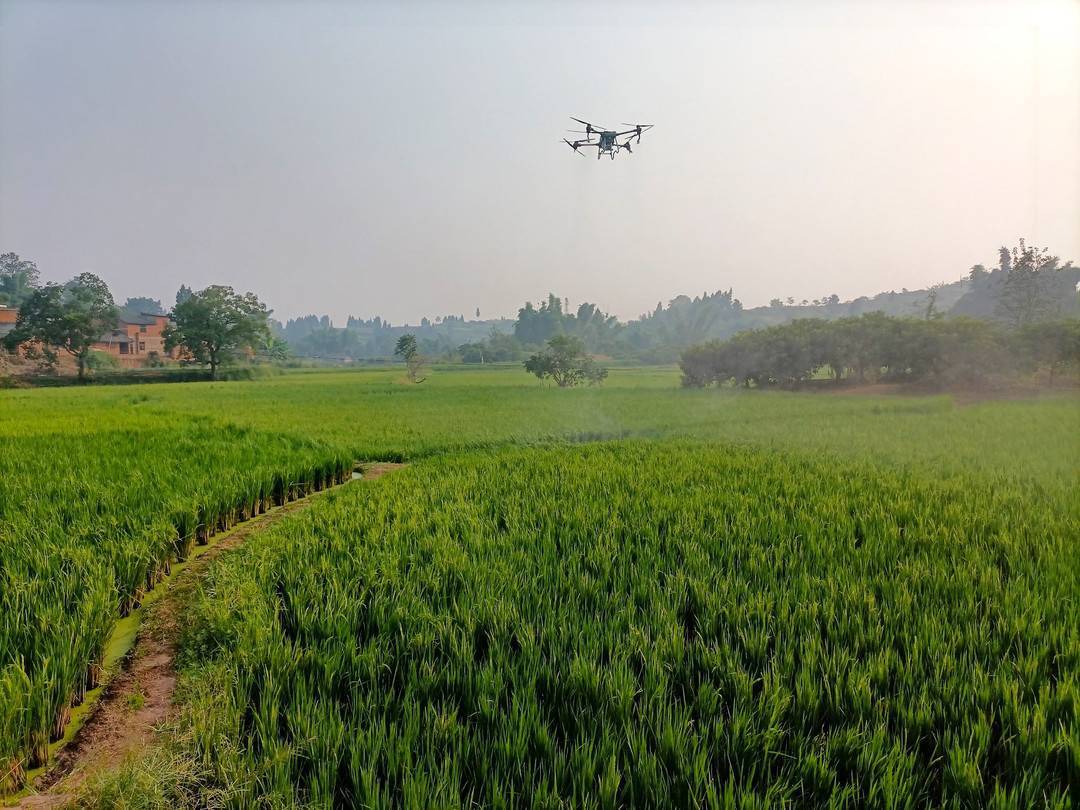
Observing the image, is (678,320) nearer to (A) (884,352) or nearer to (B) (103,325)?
(A) (884,352)

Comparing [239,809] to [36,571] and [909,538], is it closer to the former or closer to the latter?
[36,571]

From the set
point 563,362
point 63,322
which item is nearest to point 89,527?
point 563,362

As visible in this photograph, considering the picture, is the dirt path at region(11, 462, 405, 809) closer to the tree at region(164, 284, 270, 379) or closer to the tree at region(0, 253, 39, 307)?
the tree at region(164, 284, 270, 379)

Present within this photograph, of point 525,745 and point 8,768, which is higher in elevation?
point 525,745

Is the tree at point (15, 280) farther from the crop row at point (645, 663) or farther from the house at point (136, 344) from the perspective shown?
the crop row at point (645, 663)

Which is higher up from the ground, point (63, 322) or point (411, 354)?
point (63, 322)

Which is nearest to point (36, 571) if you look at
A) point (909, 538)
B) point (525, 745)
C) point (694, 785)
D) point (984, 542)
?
point (525, 745)

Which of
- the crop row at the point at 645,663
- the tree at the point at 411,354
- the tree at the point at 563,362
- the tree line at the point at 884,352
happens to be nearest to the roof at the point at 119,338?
the tree at the point at 411,354
